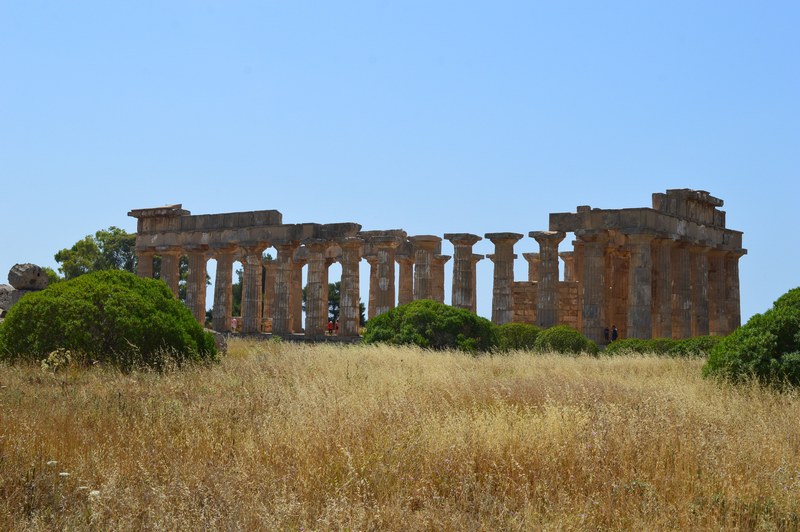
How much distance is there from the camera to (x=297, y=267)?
47812 mm

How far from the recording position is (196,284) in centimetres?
4438

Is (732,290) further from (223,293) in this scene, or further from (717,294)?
(223,293)

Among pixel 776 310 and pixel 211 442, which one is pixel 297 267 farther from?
pixel 211 442

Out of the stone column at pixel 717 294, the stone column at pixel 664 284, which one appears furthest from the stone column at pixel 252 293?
the stone column at pixel 717 294

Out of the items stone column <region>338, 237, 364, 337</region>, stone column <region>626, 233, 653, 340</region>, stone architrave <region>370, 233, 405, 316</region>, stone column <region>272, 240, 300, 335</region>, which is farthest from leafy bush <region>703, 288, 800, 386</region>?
stone column <region>272, 240, 300, 335</region>

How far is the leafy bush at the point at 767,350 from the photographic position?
48.5 ft

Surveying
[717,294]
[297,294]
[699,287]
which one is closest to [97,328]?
[699,287]

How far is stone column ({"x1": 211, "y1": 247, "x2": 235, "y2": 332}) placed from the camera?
43.5 meters

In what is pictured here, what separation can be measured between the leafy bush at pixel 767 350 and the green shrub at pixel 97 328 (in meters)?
8.85

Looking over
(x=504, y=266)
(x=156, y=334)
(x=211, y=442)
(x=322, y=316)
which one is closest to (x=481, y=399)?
(x=211, y=442)

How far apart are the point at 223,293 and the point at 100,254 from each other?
23300mm

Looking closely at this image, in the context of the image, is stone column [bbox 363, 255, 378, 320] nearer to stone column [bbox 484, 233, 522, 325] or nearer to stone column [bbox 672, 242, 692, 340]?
stone column [bbox 484, 233, 522, 325]

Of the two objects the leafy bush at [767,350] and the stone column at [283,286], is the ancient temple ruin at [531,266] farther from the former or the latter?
the leafy bush at [767,350]

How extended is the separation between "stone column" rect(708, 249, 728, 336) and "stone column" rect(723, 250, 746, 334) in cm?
16
